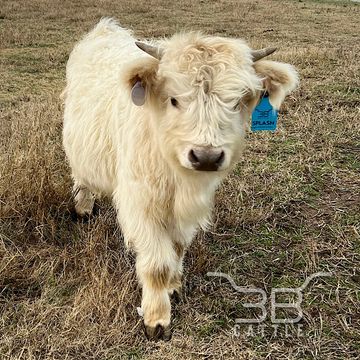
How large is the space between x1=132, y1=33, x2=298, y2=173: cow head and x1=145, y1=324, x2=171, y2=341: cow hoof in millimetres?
919

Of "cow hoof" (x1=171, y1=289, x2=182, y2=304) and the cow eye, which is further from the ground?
the cow eye

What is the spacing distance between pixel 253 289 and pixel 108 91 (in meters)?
1.55

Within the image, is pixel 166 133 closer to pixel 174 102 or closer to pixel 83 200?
pixel 174 102

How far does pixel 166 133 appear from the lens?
8.05 feet

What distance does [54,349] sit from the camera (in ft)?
8.21

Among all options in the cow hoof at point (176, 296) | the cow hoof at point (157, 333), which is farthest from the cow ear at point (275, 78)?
the cow hoof at point (157, 333)

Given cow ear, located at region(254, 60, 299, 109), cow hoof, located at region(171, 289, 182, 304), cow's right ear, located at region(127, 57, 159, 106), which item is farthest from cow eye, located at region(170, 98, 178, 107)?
cow hoof, located at region(171, 289, 182, 304)

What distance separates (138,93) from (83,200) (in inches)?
60.0

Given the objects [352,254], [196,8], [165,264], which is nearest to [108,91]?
[165,264]

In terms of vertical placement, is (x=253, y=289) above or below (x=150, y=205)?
below

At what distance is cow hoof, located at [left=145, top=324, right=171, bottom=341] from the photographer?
8.90 ft

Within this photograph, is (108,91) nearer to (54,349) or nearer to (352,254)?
(54,349)

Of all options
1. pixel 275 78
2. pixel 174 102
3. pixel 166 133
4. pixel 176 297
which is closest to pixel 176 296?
pixel 176 297

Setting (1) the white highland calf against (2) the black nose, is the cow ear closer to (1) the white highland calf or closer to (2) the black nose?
(1) the white highland calf
